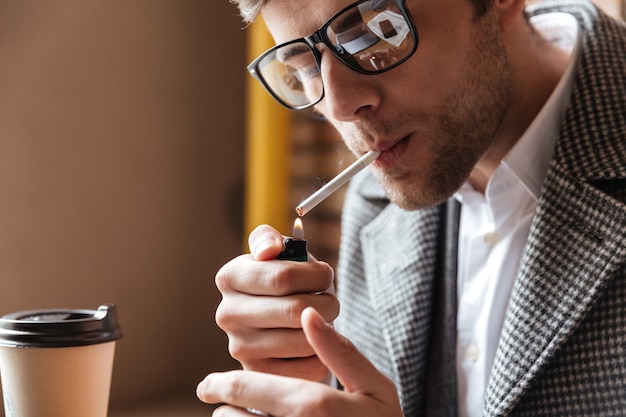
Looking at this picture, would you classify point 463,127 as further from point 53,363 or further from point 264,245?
point 53,363

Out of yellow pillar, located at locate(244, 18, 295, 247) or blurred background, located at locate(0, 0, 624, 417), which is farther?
yellow pillar, located at locate(244, 18, 295, 247)

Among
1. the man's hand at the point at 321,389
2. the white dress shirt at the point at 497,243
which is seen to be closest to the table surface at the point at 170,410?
the white dress shirt at the point at 497,243

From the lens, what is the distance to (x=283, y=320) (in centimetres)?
94

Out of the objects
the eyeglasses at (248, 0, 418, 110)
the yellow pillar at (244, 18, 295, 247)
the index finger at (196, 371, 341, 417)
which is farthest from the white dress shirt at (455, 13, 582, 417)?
the yellow pillar at (244, 18, 295, 247)

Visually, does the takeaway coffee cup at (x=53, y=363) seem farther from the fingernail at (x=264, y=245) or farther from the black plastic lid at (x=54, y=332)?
the fingernail at (x=264, y=245)

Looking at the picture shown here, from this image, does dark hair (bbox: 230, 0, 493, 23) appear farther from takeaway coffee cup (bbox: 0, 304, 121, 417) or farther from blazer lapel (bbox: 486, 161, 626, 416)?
takeaway coffee cup (bbox: 0, 304, 121, 417)

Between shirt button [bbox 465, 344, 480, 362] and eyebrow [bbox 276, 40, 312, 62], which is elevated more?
eyebrow [bbox 276, 40, 312, 62]

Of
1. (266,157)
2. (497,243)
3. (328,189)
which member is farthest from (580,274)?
(266,157)

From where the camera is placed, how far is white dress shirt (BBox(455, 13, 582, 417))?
4.58 ft

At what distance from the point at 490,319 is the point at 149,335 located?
1.37 m

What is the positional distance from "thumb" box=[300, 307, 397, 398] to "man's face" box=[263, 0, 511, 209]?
0.48 meters

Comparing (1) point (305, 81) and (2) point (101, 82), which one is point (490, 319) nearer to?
(1) point (305, 81)

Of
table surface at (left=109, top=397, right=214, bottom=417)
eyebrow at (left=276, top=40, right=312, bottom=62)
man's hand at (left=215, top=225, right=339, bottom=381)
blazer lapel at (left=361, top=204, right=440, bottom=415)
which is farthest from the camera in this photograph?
table surface at (left=109, top=397, right=214, bottom=417)

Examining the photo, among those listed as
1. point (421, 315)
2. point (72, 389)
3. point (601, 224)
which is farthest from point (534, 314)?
point (72, 389)
